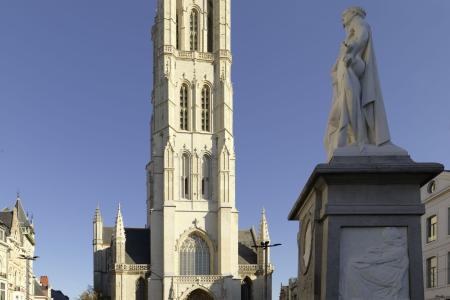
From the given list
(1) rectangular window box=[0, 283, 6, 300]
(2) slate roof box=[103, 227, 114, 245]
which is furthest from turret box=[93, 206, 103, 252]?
(1) rectangular window box=[0, 283, 6, 300]

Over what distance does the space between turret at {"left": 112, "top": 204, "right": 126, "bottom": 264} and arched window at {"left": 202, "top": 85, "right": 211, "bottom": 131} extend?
13653mm

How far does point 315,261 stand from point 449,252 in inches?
892

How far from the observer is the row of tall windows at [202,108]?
75000mm

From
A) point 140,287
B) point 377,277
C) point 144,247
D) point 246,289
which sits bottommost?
point 246,289

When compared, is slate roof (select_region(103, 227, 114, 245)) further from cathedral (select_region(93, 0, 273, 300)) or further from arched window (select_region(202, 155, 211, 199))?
arched window (select_region(202, 155, 211, 199))

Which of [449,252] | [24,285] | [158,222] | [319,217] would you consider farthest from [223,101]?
[319,217]

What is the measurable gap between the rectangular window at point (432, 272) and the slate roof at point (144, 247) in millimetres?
46161

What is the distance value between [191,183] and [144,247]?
11.1m

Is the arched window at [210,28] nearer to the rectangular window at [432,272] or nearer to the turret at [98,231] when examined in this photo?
the turret at [98,231]

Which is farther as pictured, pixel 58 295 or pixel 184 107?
pixel 58 295

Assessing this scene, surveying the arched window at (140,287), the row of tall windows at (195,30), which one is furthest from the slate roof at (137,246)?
the row of tall windows at (195,30)

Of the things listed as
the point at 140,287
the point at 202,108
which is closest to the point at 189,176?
the point at 202,108

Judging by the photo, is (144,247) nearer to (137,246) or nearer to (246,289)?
(137,246)

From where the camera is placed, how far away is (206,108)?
75.6m
